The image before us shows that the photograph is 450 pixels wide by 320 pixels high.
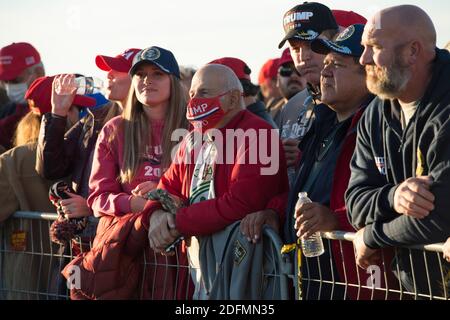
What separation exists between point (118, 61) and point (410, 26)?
3222 mm

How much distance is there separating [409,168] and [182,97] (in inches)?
102

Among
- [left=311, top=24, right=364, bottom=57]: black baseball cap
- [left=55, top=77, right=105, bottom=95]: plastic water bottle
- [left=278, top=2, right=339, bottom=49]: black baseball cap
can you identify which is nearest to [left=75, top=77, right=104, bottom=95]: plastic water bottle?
[left=55, top=77, right=105, bottom=95]: plastic water bottle

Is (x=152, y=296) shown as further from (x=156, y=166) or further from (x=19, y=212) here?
(x=19, y=212)

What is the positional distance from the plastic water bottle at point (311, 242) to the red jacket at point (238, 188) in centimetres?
49

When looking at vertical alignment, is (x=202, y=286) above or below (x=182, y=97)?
below

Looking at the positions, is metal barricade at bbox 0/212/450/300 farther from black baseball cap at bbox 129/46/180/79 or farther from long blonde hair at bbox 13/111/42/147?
black baseball cap at bbox 129/46/180/79

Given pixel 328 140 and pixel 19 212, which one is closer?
pixel 328 140

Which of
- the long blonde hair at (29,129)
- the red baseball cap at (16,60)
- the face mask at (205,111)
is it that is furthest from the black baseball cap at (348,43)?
the red baseball cap at (16,60)

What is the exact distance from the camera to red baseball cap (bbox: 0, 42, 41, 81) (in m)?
10.5

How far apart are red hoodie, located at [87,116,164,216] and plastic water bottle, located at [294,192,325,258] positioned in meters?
1.58

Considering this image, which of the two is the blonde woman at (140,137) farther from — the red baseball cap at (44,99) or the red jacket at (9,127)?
the red jacket at (9,127)
